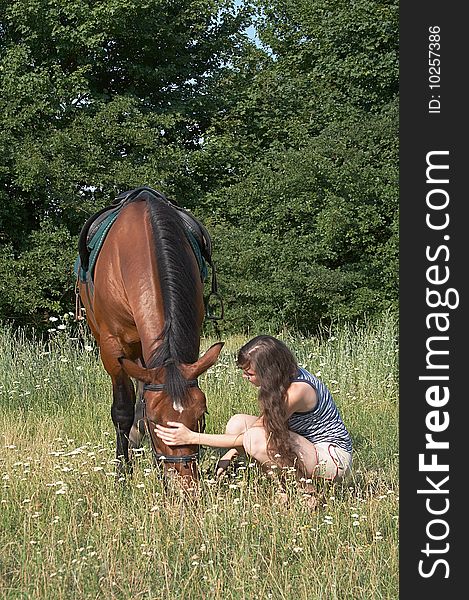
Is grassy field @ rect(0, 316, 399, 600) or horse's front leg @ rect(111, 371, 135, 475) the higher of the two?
horse's front leg @ rect(111, 371, 135, 475)

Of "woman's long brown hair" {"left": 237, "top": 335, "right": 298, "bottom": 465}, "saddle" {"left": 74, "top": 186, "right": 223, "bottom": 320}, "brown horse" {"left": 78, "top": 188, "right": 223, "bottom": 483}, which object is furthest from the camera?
"saddle" {"left": 74, "top": 186, "right": 223, "bottom": 320}

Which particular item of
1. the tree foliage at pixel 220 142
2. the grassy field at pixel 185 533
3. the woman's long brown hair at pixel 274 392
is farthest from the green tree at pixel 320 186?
the woman's long brown hair at pixel 274 392

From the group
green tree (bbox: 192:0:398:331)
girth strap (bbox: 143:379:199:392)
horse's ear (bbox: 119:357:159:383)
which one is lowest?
girth strap (bbox: 143:379:199:392)

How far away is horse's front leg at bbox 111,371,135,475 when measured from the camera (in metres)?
5.86

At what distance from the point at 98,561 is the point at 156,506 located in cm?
41

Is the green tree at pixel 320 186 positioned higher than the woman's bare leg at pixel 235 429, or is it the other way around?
the green tree at pixel 320 186

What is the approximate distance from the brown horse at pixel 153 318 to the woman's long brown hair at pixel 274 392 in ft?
1.23

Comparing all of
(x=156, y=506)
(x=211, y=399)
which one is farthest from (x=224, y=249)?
(x=156, y=506)

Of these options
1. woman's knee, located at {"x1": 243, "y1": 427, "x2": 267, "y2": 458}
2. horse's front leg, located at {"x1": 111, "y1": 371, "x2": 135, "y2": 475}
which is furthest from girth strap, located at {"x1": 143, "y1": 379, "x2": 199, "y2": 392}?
horse's front leg, located at {"x1": 111, "y1": 371, "x2": 135, "y2": 475}

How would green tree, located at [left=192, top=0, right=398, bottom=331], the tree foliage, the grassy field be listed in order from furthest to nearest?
the tree foliage
green tree, located at [left=192, top=0, right=398, bottom=331]
the grassy field

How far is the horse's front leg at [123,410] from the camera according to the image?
586 centimetres

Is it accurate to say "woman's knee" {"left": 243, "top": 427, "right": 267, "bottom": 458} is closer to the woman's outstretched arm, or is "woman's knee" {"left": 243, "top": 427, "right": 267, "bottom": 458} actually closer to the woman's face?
the woman's face

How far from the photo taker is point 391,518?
4.33 metres

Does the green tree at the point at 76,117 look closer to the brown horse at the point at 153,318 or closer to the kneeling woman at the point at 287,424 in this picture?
the brown horse at the point at 153,318
